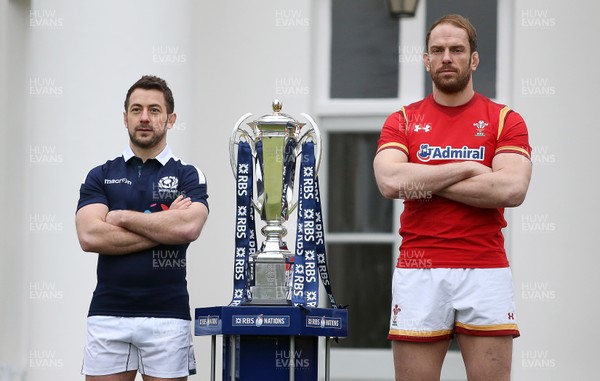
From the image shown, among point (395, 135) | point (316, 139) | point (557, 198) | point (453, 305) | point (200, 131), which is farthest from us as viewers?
point (200, 131)

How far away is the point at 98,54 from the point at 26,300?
1509 millimetres

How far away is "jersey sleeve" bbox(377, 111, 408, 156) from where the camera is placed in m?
4.49

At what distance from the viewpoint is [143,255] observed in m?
4.67

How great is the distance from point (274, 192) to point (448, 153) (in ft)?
2.61

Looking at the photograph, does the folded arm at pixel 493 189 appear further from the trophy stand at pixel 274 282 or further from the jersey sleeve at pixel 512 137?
the trophy stand at pixel 274 282

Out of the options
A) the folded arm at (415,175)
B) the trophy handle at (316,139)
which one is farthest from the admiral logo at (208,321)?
the folded arm at (415,175)

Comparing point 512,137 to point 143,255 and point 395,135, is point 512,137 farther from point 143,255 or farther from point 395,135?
point 143,255

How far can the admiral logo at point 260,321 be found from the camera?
4.50 m

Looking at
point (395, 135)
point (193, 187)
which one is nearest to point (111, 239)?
point (193, 187)

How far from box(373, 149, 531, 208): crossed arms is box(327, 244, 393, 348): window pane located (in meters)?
3.01

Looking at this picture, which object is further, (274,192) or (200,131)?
(200,131)

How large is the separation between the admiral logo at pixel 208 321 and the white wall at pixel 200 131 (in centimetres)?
207

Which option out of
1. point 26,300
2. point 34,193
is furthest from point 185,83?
point 26,300

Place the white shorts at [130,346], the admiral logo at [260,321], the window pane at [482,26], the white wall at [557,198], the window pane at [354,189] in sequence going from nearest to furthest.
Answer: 1. the admiral logo at [260,321]
2. the white shorts at [130,346]
3. the white wall at [557,198]
4. the window pane at [482,26]
5. the window pane at [354,189]
